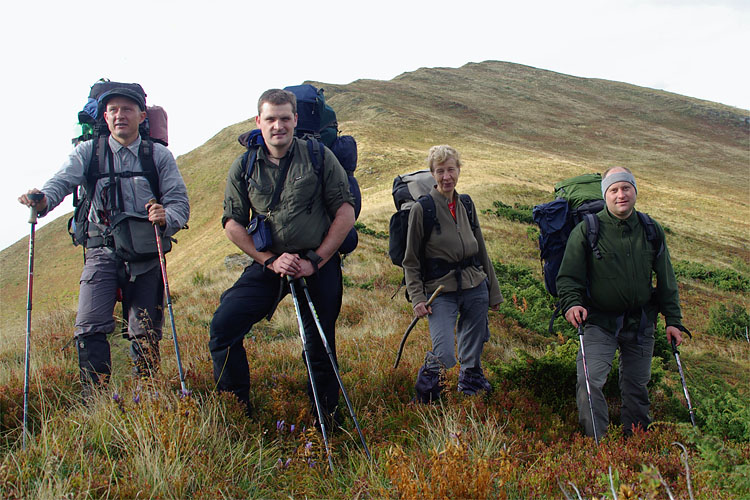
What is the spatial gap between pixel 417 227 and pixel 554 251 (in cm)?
130

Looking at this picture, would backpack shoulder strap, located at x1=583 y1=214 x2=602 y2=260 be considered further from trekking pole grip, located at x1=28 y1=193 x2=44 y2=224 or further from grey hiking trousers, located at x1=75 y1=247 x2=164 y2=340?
trekking pole grip, located at x1=28 y1=193 x2=44 y2=224

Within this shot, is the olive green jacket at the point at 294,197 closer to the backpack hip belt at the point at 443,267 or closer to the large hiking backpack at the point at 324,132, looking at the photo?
the large hiking backpack at the point at 324,132

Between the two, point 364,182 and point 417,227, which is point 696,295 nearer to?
point 417,227

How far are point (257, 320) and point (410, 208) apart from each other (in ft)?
5.62

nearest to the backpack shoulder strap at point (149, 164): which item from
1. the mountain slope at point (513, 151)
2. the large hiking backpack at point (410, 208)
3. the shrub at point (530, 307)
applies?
the large hiking backpack at point (410, 208)

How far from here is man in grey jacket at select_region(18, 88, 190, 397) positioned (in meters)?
3.90

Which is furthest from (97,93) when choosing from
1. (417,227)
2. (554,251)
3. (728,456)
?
(728,456)

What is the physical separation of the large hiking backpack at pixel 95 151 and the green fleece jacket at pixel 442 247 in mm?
2292

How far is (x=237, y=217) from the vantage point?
3.79 meters

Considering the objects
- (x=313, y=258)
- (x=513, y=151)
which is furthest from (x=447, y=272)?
(x=513, y=151)

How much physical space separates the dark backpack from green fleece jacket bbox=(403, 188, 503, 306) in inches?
2.1

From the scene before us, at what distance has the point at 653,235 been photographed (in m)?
4.04

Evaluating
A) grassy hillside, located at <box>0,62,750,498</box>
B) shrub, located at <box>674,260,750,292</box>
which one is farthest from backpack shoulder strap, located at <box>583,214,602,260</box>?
shrub, located at <box>674,260,750,292</box>

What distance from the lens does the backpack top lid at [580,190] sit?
14.7ft
